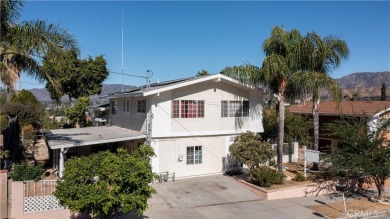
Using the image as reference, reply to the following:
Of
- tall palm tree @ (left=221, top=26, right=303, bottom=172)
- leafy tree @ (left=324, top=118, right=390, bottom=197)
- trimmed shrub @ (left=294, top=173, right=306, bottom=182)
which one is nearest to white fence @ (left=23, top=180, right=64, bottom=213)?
tall palm tree @ (left=221, top=26, right=303, bottom=172)

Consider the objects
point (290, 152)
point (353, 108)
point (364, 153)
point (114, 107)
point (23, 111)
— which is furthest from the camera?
point (23, 111)

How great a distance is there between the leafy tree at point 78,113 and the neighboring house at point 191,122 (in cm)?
1549

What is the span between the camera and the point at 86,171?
1085cm

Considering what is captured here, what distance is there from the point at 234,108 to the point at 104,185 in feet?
44.0

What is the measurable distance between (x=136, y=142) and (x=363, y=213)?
43.8 ft

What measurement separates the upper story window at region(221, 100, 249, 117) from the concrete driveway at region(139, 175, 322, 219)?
187 inches

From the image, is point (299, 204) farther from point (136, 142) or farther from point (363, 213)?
point (136, 142)

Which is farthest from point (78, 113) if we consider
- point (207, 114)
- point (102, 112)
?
point (207, 114)

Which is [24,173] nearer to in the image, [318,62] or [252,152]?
[252,152]

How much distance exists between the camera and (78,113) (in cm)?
3712

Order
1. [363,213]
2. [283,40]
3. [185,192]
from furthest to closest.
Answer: [283,40] < [185,192] < [363,213]

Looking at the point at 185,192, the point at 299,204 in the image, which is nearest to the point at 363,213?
the point at 299,204

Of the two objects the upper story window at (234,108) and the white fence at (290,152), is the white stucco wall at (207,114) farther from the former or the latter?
the white fence at (290,152)

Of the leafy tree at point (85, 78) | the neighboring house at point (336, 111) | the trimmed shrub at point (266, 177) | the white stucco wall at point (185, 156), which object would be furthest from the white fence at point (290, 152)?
the leafy tree at point (85, 78)
